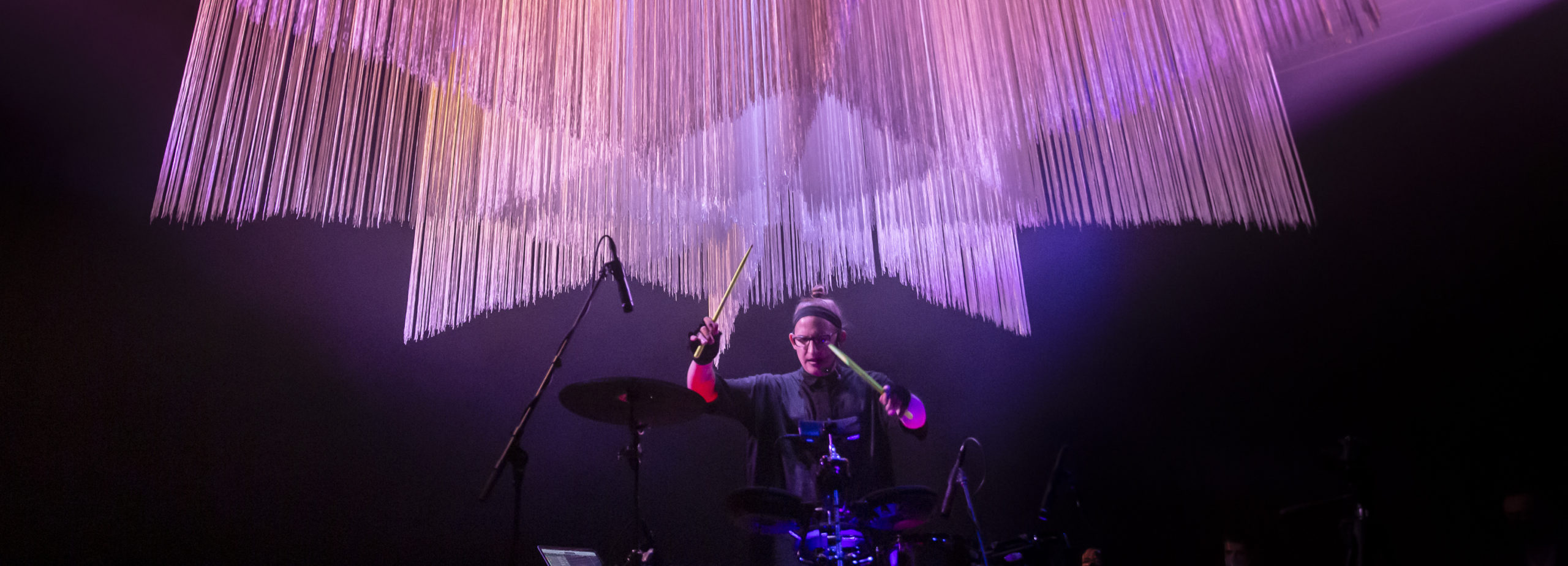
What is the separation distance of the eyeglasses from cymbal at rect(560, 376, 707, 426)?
84 cm

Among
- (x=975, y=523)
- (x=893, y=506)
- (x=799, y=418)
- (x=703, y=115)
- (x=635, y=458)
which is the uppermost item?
(x=703, y=115)

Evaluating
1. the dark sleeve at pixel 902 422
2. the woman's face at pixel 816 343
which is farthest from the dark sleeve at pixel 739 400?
the dark sleeve at pixel 902 422

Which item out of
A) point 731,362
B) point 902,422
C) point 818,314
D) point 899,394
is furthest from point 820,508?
point 731,362

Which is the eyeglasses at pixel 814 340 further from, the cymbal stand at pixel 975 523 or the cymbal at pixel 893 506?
the cymbal at pixel 893 506

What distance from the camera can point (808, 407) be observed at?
12.1ft

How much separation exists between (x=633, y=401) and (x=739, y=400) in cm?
99

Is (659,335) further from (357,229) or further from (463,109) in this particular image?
(463,109)

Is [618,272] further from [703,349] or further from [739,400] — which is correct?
[739,400]

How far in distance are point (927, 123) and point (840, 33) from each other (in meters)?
0.29

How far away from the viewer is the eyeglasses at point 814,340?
12.0 feet

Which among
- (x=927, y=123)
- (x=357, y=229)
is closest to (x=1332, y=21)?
(x=927, y=123)

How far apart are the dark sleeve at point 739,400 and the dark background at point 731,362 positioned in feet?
2.56

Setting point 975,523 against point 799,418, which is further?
point 799,418

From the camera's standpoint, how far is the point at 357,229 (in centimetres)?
396
